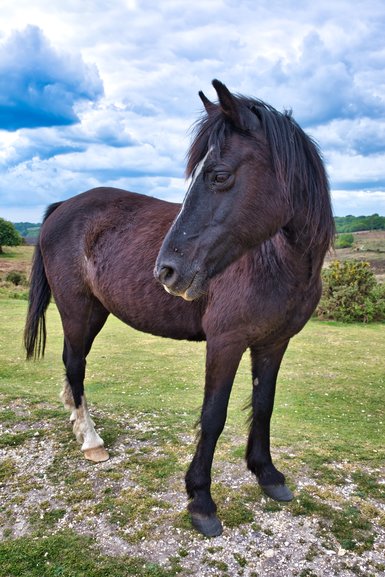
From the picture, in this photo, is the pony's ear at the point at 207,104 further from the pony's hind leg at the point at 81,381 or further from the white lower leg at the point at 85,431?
the white lower leg at the point at 85,431

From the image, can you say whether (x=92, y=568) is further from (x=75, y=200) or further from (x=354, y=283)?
(x=354, y=283)

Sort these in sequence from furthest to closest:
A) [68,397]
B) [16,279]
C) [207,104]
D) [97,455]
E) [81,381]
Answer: [16,279]
[68,397]
[81,381]
[97,455]
[207,104]

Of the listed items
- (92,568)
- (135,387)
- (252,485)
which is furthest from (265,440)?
(135,387)

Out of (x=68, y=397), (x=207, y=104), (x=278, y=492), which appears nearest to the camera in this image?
(x=207, y=104)

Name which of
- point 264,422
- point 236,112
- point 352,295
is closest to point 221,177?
point 236,112

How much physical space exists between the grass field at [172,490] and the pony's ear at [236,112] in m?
2.91

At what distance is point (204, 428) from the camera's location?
125 inches

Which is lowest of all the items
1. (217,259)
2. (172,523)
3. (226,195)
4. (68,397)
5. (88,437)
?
(172,523)

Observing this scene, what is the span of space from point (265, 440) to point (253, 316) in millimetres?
1460

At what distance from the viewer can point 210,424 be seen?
10.3 feet

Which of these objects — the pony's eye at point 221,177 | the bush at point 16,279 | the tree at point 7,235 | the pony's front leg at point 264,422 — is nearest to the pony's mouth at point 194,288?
the pony's eye at point 221,177

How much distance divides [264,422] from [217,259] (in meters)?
1.84

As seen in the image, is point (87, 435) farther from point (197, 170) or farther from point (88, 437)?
point (197, 170)

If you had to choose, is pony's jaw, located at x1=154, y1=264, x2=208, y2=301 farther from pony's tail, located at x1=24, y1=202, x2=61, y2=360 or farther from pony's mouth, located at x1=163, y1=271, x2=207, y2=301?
pony's tail, located at x1=24, y1=202, x2=61, y2=360
